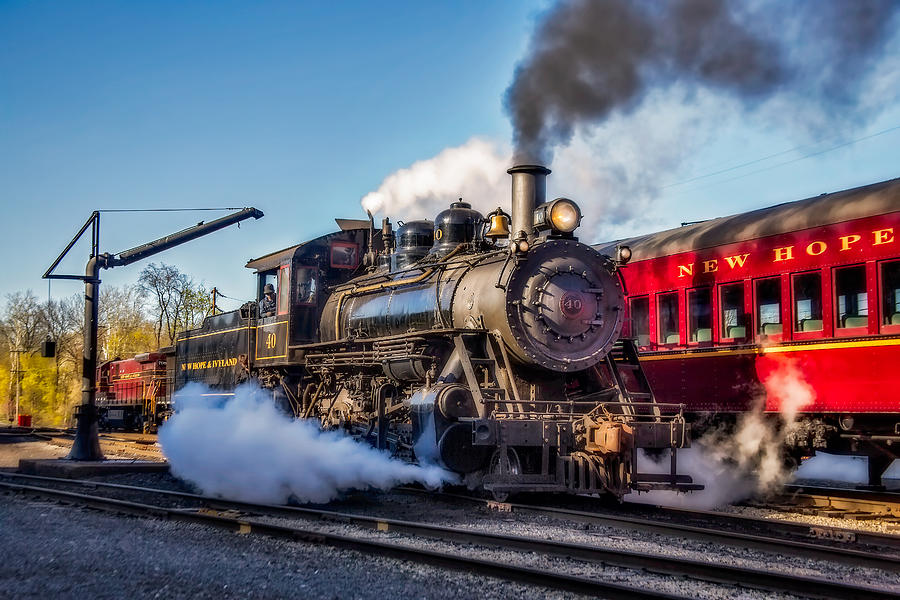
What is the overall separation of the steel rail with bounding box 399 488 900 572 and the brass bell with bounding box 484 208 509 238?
12.4ft

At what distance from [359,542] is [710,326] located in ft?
23.7

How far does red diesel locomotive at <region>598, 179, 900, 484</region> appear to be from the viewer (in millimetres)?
10211

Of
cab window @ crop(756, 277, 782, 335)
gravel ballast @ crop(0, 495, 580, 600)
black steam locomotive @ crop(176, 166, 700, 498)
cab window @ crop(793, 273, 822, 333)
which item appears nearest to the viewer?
gravel ballast @ crop(0, 495, 580, 600)

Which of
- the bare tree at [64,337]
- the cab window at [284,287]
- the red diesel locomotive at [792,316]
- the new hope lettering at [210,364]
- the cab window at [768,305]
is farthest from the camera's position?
the bare tree at [64,337]

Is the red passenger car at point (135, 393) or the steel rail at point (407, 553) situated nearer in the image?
the steel rail at point (407, 553)

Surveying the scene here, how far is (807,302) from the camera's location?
11203mm

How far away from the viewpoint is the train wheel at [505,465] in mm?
9481

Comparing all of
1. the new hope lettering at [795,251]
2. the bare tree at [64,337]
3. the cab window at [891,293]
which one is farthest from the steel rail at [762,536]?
the bare tree at [64,337]

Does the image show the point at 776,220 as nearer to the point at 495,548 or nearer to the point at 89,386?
the point at 495,548

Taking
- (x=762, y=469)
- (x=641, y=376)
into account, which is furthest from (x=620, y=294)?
(x=762, y=469)

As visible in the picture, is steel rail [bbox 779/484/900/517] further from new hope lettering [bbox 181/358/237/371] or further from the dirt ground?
the dirt ground

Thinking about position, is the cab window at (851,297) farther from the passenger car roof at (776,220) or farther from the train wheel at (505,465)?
the train wheel at (505,465)


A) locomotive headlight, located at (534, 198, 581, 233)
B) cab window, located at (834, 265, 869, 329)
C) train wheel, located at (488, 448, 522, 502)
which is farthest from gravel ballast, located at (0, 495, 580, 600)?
cab window, located at (834, 265, 869, 329)

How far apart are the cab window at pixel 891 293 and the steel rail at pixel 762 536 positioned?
10.1ft
